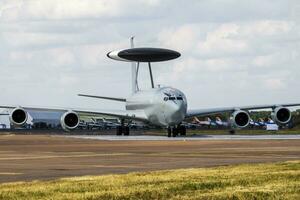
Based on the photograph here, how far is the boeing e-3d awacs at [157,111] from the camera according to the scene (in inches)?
2645

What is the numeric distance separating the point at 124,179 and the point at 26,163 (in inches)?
340

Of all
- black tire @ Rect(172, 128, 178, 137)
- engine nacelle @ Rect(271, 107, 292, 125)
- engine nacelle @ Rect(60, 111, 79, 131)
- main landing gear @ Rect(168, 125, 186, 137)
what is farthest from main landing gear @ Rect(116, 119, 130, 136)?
engine nacelle @ Rect(271, 107, 292, 125)

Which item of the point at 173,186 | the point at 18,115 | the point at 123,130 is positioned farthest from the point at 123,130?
the point at 173,186

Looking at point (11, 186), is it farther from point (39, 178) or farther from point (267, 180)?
point (267, 180)

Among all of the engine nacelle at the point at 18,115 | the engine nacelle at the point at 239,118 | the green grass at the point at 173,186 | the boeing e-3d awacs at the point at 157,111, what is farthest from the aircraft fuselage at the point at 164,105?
the green grass at the point at 173,186

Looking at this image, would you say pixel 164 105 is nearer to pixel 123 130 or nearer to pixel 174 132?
pixel 174 132

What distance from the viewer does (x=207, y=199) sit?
14891 millimetres

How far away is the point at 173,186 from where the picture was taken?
56.4 feet

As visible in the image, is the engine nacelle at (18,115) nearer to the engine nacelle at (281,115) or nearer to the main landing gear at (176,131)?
the main landing gear at (176,131)

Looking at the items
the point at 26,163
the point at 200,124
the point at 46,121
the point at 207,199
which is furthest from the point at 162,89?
the point at 46,121

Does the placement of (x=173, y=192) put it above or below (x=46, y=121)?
below

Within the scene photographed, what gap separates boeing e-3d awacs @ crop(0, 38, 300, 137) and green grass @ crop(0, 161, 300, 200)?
4548cm

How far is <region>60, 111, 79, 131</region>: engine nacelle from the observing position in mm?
70000

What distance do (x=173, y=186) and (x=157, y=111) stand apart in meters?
51.7
